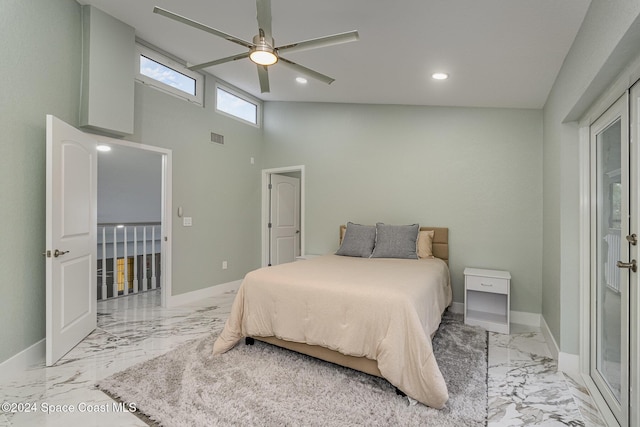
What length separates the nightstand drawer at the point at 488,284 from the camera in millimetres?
3275

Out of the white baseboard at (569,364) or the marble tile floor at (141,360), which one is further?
the white baseboard at (569,364)

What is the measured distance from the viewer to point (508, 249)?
3.68 metres

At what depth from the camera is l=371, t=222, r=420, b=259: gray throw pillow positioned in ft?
12.4

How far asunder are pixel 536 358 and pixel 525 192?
1.80 meters

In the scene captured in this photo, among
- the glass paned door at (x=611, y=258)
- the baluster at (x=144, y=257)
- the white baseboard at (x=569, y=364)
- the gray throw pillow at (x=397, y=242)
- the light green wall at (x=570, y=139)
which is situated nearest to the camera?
the light green wall at (x=570, y=139)

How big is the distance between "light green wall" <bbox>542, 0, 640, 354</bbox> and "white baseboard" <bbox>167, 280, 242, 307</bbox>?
3975 millimetres

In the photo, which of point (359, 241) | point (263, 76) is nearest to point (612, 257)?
point (359, 241)

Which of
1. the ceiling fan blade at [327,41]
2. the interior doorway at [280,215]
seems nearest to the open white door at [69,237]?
the ceiling fan blade at [327,41]

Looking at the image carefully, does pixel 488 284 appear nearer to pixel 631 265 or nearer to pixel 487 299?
pixel 487 299

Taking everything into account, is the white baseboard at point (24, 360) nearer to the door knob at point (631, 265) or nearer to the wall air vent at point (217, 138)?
the wall air vent at point (217, 138)

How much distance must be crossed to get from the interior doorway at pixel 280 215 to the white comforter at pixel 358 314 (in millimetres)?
2396

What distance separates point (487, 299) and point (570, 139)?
2.04 meters

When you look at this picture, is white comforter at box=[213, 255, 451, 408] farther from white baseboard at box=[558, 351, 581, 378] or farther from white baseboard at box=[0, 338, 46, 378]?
white baseboard at box=[0, 338, 46, 378]

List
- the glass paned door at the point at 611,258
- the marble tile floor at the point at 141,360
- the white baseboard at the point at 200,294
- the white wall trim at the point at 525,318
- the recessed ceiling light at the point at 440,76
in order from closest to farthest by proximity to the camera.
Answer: the glass paned door at the point at 611,258, the marble tile floor at the point at 141,360, the recessed ceiling light at the point at 440,76, the white wall trim at the point at 525,318, the white baseboard at the point at 200,294
